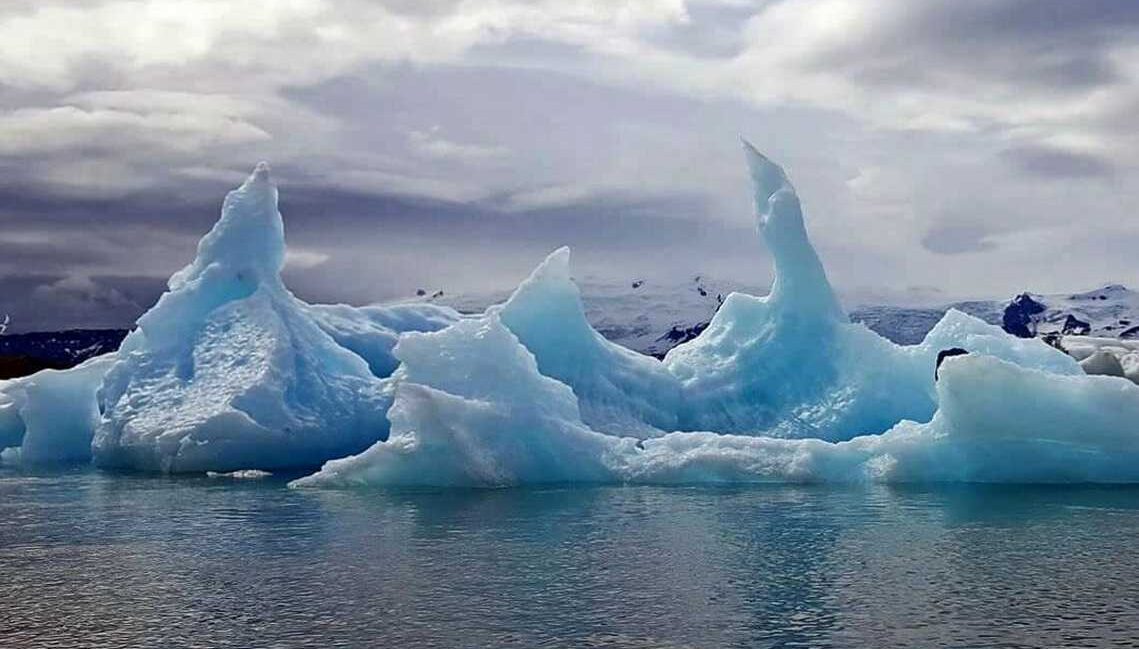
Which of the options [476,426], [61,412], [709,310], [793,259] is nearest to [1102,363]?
Result: [793,259]

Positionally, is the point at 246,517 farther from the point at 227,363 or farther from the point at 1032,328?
the point at 1032,328

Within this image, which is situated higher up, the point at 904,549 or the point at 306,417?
the point at 306,417

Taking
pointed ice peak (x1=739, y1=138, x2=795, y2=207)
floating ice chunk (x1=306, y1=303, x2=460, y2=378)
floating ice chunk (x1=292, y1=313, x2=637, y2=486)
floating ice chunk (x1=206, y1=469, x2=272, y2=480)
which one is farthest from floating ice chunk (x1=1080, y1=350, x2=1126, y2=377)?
floating ice chunk (x1=206, y1=469, x2=272, y2=480)

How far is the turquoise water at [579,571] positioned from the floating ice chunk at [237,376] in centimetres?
514

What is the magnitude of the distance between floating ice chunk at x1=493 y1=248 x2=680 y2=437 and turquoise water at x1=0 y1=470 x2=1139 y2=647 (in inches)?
292

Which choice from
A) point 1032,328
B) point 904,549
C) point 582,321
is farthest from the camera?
point 1032,328

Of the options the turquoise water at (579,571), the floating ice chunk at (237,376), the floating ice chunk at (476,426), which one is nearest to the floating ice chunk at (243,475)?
the floating ice chunk at (237,376)

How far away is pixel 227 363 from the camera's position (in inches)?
890

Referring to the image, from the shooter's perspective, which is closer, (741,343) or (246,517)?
(246,517)

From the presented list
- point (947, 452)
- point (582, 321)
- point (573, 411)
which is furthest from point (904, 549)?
point (582, 321)

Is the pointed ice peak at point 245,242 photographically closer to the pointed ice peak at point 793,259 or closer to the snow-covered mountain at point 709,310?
the pointed ice peak at point 793,259

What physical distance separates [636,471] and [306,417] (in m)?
7.13

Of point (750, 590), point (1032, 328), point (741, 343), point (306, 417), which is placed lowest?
point (750, 590)

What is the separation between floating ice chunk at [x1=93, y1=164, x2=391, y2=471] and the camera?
2145 cm
